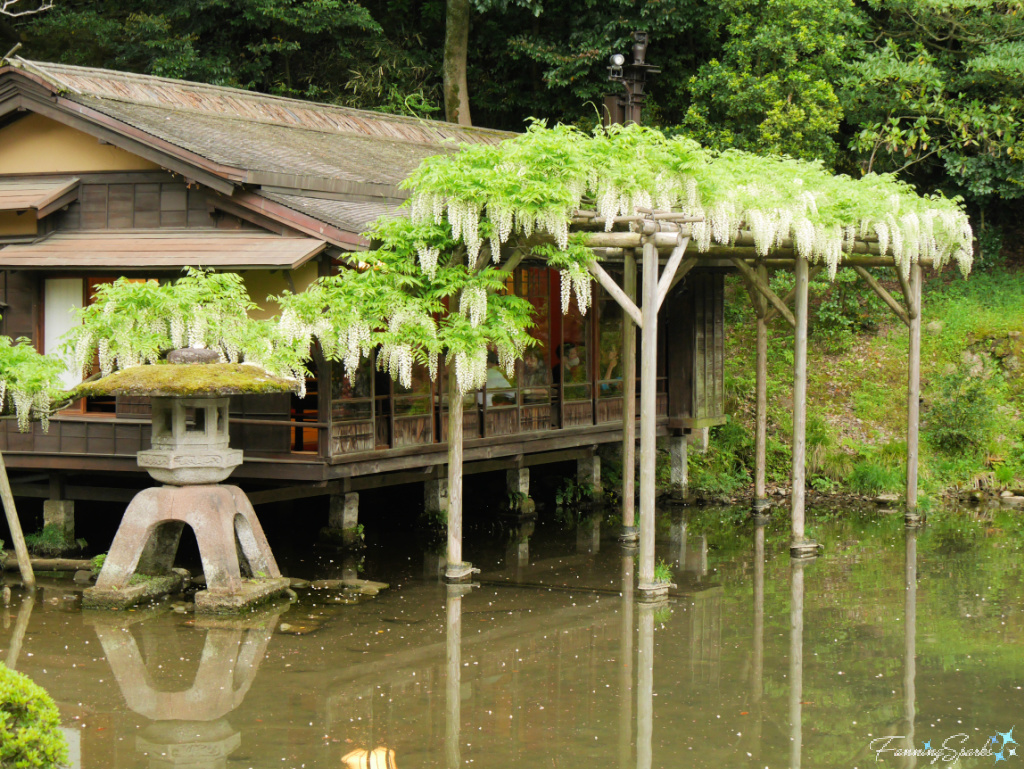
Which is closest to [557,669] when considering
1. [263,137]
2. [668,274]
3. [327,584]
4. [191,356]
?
[327,584]

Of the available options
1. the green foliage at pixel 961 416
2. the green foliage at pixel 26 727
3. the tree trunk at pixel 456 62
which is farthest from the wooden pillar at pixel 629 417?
the tree trunk at pixel 456 62

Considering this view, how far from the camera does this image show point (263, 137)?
51.2 feet

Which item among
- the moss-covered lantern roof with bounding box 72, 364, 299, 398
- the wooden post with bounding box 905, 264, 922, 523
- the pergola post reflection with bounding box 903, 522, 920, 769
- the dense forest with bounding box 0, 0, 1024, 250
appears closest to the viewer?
the pergola post reflection with bounding box 903, 522, 920, 769

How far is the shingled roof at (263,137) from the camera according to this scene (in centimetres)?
1309

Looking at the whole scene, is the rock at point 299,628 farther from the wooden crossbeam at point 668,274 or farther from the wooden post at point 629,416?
the wooden post at point 629,416

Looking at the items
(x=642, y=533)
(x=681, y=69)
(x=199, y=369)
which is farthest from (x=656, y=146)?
(x=681, y=69)

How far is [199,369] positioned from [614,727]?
17.5ft

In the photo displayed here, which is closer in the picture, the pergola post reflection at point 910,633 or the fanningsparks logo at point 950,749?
the fanningsparks logo at point 950,749

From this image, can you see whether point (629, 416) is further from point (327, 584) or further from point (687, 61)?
point (687, 61)

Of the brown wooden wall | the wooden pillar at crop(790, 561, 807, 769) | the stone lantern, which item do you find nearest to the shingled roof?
the stone lantern

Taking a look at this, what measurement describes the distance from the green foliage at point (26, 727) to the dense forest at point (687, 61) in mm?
16986

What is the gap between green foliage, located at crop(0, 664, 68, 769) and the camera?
5602 millimetres

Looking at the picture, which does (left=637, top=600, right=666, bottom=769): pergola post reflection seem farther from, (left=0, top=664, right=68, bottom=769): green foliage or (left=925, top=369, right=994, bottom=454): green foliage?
(left=925, top=369, right=994, bottom=454): green foliage

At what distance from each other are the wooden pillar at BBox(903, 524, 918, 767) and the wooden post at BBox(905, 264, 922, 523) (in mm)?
905
